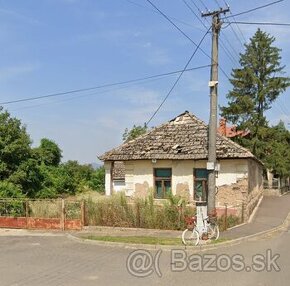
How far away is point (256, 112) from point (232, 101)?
8.03 ft

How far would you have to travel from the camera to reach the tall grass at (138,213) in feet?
63.1

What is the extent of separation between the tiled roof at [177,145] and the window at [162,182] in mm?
956

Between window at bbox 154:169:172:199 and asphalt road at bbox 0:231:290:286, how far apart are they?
8752mm

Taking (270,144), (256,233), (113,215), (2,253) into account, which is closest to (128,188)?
(113,215)

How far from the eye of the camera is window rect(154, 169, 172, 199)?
80.9ft

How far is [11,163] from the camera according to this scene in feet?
84.9

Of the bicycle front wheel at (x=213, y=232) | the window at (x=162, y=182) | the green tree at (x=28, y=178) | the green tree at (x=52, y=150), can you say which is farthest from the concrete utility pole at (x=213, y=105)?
the green tree at (x=52, y=150)

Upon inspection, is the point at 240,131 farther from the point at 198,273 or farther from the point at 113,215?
the point at 198,273

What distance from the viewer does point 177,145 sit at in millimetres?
24750

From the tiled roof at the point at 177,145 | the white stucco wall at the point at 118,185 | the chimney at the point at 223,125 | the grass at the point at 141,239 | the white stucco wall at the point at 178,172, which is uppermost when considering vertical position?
the chimney at the point at 223,125

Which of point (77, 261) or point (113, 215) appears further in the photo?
point (113, 215)

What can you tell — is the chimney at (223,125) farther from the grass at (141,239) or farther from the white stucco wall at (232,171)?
the grass at (141,239)

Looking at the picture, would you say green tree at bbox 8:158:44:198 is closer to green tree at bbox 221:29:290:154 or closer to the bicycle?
the bicycle

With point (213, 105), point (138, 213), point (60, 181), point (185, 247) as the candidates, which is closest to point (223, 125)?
point (60, 181)
